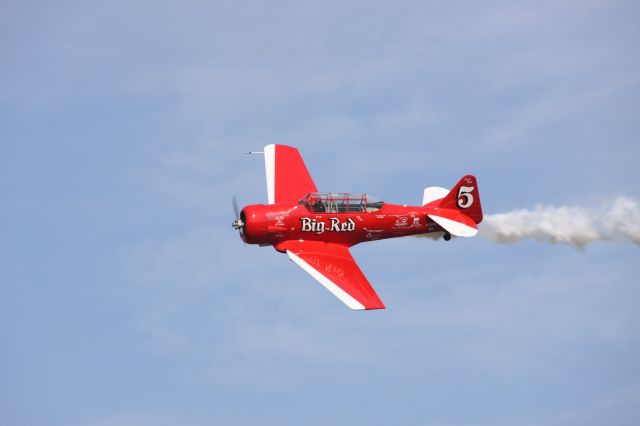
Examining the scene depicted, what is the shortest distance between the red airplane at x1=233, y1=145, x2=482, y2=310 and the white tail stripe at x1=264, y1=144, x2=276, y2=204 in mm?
46

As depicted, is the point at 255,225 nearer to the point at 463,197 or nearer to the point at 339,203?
the point at 339,203

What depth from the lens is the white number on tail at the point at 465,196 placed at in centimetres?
4538

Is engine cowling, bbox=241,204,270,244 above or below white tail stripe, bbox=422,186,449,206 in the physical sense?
below

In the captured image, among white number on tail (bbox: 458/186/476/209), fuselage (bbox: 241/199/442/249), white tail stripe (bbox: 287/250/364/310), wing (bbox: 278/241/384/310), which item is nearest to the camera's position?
white tail stripe (bbox: 287/250/364/310)

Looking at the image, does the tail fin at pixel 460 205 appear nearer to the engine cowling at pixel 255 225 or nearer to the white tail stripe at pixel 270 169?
the white tail stripe at pixel 270 169

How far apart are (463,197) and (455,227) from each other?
1.16m

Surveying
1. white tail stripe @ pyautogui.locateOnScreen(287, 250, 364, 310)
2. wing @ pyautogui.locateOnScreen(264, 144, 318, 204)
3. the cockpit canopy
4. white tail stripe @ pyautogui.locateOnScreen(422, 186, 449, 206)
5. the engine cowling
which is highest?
wing @ pyautogui.locateOnScreen(264, 144, 318, 204)

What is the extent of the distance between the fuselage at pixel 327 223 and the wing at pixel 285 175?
7.22 ft

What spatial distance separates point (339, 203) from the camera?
43.9 meters

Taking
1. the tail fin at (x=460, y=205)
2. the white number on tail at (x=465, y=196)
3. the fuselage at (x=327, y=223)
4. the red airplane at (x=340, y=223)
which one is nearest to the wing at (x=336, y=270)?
the red airplane at (x=340, y=223)

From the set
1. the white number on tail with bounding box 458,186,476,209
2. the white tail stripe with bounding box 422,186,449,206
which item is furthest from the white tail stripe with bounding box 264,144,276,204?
the white number on tail with bounding box 458,186,476,209

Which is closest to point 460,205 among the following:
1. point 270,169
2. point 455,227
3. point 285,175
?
point 455,227

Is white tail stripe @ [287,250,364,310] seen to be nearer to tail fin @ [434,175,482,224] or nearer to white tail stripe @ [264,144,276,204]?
white tail stripe @ [264,144,276,204]

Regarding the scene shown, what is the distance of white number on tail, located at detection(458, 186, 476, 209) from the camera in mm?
45375
